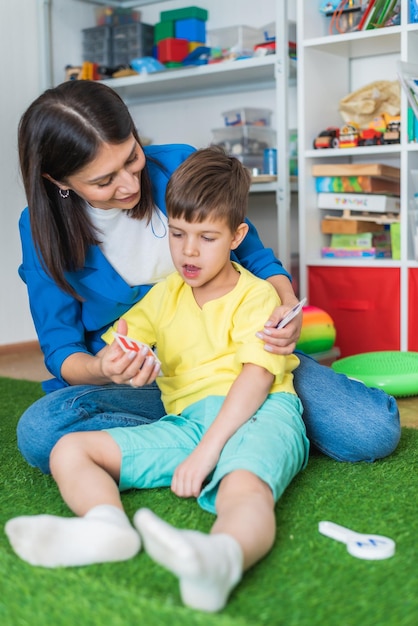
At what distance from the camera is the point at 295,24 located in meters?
2.54

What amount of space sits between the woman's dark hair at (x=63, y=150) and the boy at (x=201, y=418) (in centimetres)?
13

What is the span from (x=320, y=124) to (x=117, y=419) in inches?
59.9

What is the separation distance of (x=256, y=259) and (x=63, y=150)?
417 millimetres

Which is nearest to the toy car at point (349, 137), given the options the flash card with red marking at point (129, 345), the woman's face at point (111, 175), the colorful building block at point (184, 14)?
the colorful building block at point (184, 14)

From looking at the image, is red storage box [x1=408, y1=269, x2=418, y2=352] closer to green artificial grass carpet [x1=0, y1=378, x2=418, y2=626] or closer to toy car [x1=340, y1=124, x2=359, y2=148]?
toy car [x1=340, y1=124, x2=359, y2=148]

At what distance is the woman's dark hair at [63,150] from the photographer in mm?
1185

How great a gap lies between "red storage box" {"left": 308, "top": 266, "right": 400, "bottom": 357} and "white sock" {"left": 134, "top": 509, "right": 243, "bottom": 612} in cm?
165

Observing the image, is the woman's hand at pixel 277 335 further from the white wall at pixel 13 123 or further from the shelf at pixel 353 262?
the white wall at pixel 13 123

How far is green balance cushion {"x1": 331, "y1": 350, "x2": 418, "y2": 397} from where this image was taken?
1.88 metres

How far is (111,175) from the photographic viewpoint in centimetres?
122

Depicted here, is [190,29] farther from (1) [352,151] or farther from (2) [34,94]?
(1) [352,151]

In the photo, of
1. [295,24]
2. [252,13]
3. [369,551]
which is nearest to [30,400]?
[369,551]

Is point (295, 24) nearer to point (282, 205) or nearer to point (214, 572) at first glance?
point (282, 205)

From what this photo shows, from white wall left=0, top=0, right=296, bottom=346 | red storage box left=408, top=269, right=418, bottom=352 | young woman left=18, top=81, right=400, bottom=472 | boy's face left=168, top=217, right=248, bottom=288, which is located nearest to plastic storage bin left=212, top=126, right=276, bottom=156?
white wall left=0, top=0, right=296, bottom=346
